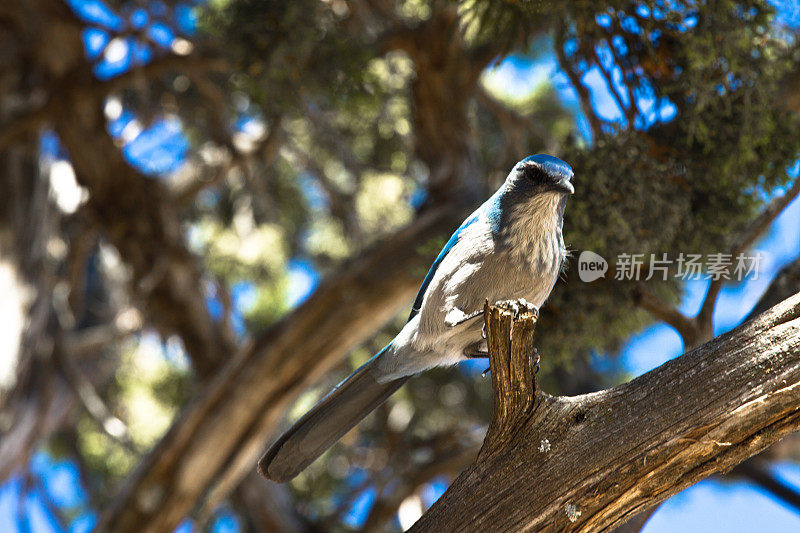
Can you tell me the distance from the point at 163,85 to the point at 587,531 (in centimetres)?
589

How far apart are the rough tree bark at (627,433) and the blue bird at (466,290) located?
0.13 meters

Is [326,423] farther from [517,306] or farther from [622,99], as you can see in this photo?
[622,99]

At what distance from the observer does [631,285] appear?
2.84m

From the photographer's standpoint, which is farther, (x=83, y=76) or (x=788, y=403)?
(x=83, y=76)

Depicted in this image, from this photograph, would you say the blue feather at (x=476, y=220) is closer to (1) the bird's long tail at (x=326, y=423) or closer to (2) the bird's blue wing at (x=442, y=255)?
(2) the bird's blue wing at (x=442, y=255)

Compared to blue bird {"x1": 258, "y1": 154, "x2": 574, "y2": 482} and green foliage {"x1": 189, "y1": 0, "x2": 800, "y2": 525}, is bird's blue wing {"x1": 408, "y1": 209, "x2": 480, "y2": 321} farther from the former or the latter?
green foliage {"x1": 189, "y1": 0, "x2": 800, "y2": 525}

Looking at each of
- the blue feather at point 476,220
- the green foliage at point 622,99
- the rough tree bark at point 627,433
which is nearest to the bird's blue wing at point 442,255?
the blue feather at point 476,220

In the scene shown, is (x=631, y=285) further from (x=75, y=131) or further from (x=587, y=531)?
(x=75, y=131)

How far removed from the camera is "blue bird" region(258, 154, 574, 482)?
5.91 feet

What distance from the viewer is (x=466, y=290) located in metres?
1.95

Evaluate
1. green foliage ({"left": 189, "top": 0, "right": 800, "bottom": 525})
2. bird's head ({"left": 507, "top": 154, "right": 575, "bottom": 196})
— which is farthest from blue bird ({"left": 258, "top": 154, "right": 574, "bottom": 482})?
green foliage ({"left": 189, "top": 0, "right": 800, "bottom": 525})

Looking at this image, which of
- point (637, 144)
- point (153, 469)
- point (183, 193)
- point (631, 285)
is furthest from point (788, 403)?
point (183, 193)

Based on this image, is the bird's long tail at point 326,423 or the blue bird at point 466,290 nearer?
the blue bird at point 466,290

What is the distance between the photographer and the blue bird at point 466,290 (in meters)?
1.80
